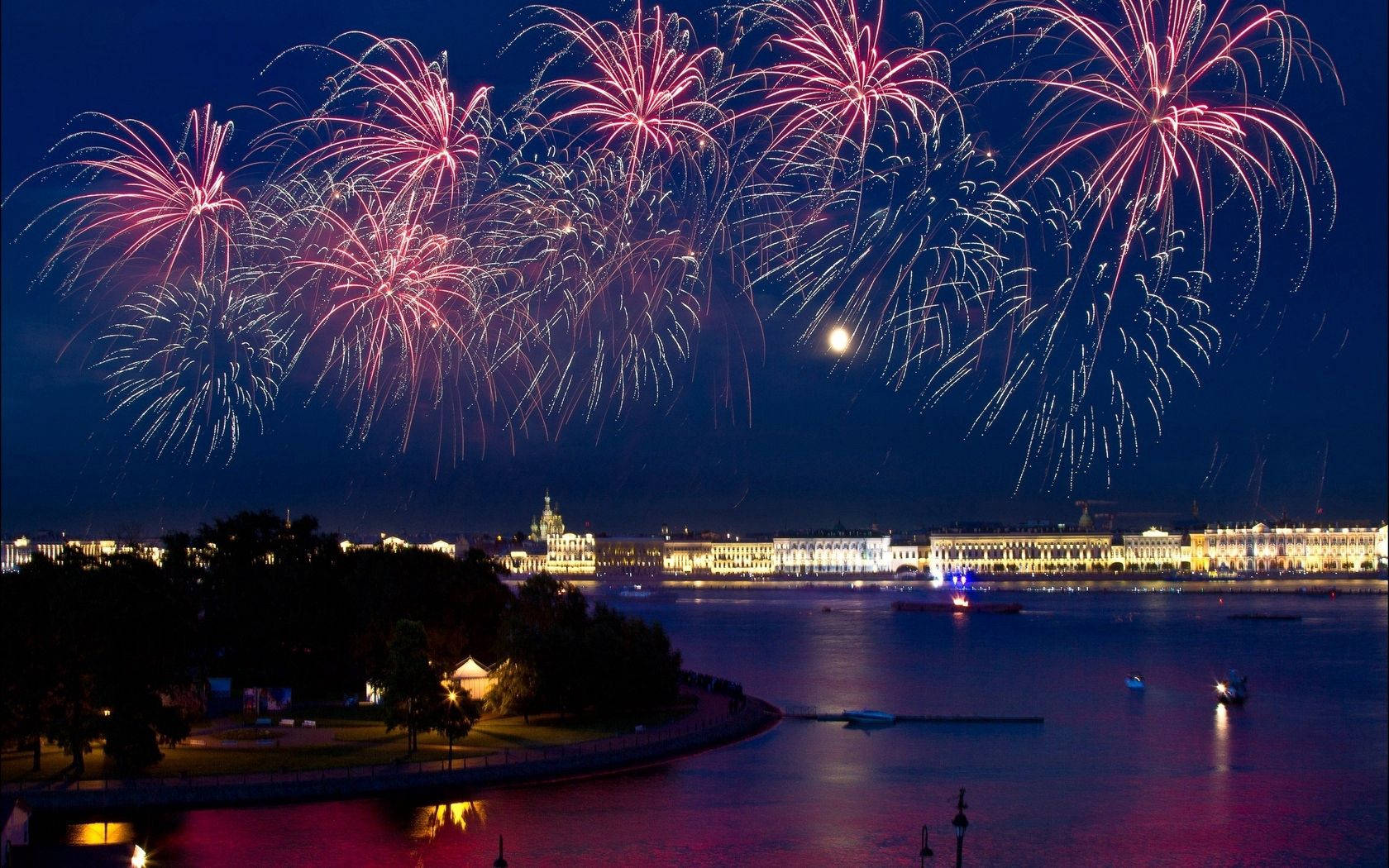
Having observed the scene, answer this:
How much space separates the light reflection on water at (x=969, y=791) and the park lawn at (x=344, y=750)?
192cm

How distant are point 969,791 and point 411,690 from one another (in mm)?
8642

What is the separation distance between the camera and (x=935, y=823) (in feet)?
66.6

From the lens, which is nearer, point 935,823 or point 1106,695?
point 935,823

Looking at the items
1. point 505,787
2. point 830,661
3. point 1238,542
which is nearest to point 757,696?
point 830,661

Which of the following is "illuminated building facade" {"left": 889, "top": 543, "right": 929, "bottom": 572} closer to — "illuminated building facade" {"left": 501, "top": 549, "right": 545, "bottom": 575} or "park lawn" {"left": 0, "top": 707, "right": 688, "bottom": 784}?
"illuminated building facade" {"left": 501, "top": 549, "right": 545, "bottom": 575}

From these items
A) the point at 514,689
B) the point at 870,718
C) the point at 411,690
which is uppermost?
the point at 411,690

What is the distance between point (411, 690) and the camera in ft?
74.3

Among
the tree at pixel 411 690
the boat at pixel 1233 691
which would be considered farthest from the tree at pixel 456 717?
the boat at pixel 1233 691

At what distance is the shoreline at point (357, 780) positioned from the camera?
19.4m

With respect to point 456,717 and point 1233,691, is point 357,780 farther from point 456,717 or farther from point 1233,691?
point 1233,691

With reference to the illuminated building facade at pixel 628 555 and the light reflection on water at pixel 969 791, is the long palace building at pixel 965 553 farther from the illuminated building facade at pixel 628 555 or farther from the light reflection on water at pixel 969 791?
the light reflection on water at pixel 969 791

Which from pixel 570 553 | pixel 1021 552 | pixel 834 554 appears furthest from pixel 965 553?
pixel 570 553

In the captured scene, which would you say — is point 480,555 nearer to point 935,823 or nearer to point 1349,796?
point 935,823

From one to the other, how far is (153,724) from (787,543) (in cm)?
13026
